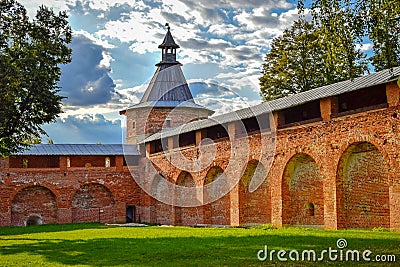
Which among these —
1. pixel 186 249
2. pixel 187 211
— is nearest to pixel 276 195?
pixel 187 211

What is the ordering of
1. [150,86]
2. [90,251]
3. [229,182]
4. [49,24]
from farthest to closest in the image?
1. [150,86]
2. [229,182]
3. [49,24]
4. [90,251]

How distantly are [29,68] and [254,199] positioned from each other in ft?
26.8

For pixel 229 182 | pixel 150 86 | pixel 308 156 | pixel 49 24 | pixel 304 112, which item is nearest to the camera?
pixel 49 24

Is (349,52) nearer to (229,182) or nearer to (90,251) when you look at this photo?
(90,251)

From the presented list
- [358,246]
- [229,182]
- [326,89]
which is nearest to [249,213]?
[229,182]

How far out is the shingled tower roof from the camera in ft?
96.3

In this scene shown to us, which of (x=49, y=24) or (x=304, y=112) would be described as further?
(x=304, y=112)

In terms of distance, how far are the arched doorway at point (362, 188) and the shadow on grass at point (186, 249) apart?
3164 millimetres

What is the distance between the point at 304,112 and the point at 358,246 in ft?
29.0

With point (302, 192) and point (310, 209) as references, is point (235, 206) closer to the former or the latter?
point (302, 192)

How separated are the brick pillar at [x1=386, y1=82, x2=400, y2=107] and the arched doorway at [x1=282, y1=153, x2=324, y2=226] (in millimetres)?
3484

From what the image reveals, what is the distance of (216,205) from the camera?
21000 millimetres

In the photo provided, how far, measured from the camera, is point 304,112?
18016 mm

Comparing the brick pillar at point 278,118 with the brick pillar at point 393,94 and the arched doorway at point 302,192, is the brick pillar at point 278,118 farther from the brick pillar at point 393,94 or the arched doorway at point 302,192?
the brick pillar at point 393,94
